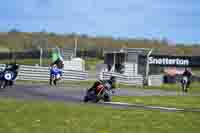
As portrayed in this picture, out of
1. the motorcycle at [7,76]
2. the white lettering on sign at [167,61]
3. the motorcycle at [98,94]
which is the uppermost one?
the white lettering on sign at [167,61]

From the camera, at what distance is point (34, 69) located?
140ft

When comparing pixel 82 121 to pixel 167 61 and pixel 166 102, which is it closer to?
pixel 166 102

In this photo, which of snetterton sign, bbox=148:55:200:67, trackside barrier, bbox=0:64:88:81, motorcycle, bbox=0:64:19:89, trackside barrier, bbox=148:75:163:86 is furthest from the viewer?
snetterton sign, bbox=148:55:200:67

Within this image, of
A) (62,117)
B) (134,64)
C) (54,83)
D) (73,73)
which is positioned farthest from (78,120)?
(134,64)

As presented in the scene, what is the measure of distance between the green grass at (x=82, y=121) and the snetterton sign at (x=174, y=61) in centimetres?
4839

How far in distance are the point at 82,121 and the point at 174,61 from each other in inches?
2116

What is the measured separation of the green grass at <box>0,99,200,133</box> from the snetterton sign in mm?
48392

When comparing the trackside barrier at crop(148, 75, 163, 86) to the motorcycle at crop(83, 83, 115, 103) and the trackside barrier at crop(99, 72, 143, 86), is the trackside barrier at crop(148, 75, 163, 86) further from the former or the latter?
the motorcycle at crop(83, 83, 115, 103)

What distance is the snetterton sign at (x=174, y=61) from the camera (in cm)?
6372

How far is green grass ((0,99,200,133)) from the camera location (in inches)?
456

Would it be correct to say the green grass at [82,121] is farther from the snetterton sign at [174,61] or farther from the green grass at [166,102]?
the snetterton sign at [174,61]

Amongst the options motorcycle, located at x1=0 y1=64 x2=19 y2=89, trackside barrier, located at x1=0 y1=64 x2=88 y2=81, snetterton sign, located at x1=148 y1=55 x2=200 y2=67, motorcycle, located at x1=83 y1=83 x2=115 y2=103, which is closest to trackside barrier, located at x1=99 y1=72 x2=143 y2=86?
trackside barrier, located at x1=0 y1=64 x2=88 y2=81

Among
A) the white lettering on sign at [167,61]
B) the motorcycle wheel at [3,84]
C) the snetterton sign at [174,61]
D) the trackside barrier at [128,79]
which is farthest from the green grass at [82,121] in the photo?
the snetterton sign at [174,61]

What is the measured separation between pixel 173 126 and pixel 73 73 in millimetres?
33245
